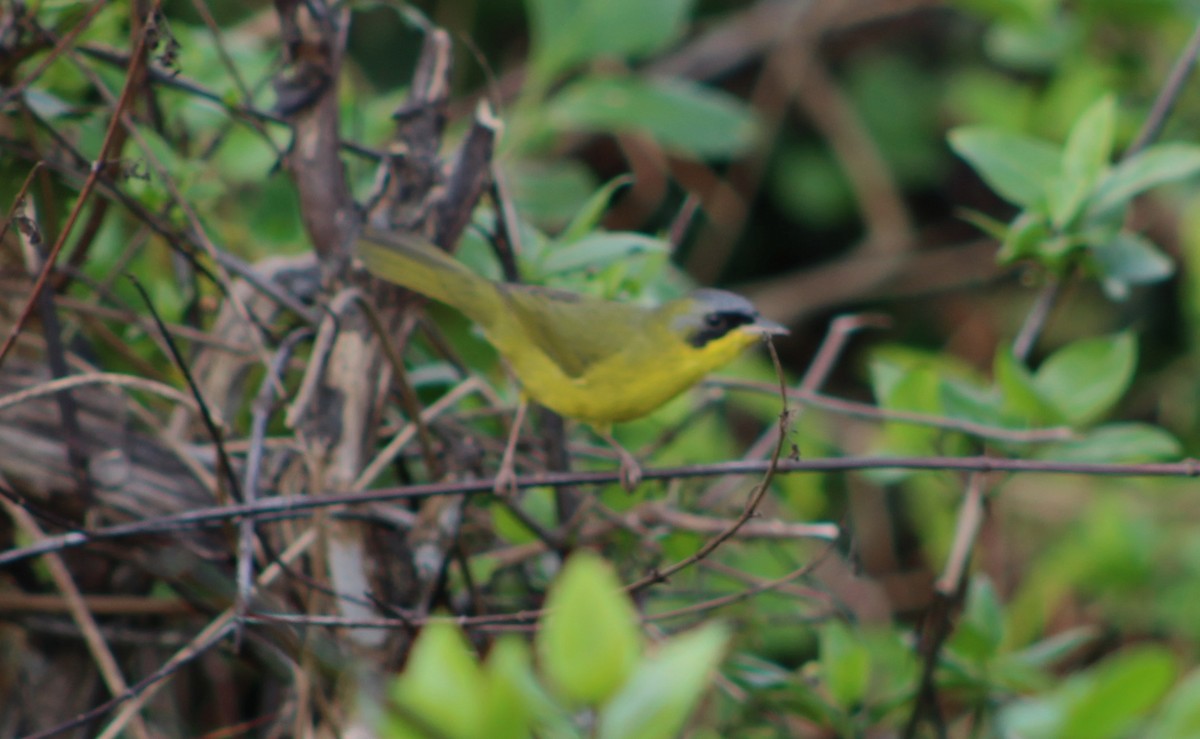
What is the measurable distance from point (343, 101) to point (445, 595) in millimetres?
934

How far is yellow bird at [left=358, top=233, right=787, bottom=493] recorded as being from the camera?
148 cm

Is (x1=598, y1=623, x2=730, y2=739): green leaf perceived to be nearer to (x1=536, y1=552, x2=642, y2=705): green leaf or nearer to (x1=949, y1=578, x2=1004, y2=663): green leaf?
(x1=536, y1=552, x2=642, y2=705): green leaf

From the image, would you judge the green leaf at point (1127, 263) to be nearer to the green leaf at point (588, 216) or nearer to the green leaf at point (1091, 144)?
the green leaf at point (1091, 144)

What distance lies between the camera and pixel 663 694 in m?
0.72

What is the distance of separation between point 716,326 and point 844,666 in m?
0.57

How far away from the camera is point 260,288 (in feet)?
5.21

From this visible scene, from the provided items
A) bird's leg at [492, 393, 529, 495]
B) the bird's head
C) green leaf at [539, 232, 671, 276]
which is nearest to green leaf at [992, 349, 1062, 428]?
the bird's head

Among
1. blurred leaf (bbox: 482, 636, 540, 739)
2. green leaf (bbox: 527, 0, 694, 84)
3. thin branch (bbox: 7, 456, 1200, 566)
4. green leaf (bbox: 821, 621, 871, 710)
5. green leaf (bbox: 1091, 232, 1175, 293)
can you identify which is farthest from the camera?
green leaf (bbox: 527, 0, 694, 84)

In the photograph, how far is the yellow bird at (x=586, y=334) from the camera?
1.48 metres

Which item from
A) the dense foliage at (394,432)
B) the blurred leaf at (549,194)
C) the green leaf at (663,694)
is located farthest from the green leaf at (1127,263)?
the green leaf at (663,694)

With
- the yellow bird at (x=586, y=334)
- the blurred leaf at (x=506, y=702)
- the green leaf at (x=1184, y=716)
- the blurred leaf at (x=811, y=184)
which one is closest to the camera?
the blurred leaf at (x=506, y=702)

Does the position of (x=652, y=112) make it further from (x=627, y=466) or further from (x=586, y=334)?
(x=627, y=466)

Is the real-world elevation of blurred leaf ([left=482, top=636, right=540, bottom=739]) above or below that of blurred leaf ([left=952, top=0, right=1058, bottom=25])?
below

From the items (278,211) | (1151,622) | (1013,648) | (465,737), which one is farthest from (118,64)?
(1151,622)
